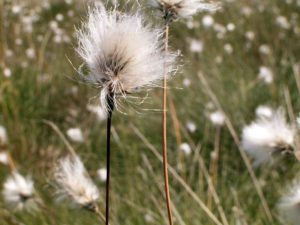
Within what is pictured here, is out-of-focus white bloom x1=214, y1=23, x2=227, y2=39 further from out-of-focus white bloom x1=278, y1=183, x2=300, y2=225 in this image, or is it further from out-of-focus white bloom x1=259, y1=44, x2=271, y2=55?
out-of-focus white bloom x1=278, y1=183, x2=300, y2=225

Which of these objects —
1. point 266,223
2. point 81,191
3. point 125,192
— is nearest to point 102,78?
point 81,191

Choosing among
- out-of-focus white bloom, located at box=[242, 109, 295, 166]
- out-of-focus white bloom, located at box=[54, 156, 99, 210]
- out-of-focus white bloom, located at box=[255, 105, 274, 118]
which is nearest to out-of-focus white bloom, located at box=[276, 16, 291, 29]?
out-of-focus white bloom, located at box=[255, 105, 274, 118]

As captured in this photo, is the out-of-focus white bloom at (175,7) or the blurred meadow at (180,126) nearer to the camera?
the out-of-focus white bloom at (175,7)

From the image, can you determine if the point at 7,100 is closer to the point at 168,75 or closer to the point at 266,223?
the point at 266,223

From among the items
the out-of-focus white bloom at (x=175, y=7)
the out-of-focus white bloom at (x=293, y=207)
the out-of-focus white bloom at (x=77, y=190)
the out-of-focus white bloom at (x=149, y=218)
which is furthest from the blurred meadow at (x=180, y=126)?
the out-of-focus white bloom at (x=293, y=207)

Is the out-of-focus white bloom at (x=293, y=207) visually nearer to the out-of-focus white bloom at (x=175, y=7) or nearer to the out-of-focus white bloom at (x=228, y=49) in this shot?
the out-of-focus white bloom at (x=175, y=7)

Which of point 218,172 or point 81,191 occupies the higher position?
point 218,172
